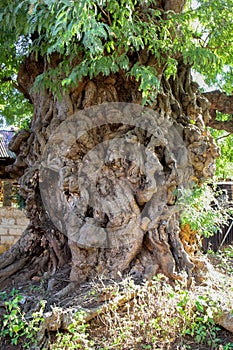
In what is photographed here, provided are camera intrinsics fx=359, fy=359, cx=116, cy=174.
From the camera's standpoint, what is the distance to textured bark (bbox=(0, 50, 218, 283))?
340 centimetres

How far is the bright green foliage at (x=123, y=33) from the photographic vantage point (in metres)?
2.79

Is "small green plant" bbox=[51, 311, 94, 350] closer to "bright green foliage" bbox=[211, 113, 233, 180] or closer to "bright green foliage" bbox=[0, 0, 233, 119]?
"bright green foliage" bbox=[0, 0, 233, 119]

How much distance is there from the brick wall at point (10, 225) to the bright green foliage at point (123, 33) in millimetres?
4500

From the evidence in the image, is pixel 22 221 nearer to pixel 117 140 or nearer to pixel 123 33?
pixel 117 140

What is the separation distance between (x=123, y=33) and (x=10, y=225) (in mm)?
5649

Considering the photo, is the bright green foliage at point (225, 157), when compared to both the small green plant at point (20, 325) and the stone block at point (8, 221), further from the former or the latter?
the small green plant at point (20, 325)

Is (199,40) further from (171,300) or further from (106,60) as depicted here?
(171,300)

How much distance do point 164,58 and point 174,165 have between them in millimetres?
1097

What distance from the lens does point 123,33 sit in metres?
3.13

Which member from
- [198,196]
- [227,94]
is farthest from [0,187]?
[198,196]

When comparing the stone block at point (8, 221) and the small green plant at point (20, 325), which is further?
the stone block at point (8, 221)

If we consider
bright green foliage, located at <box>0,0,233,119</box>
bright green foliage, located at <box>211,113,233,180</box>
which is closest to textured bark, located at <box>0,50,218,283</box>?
bright green foliage, located at <box>0,0,233,119</box>

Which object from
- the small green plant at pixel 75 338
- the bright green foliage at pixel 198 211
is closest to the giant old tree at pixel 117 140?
the bright green foliage at pixel 198 211

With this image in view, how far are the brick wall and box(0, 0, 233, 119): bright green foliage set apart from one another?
14.8ft
